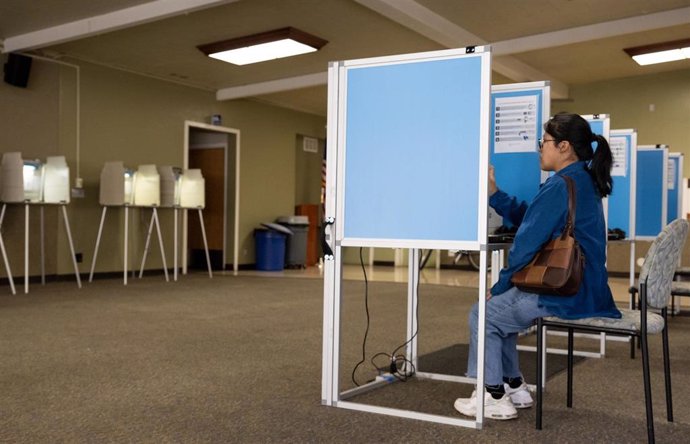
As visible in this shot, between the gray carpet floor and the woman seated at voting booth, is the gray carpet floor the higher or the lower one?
Result: the lower one

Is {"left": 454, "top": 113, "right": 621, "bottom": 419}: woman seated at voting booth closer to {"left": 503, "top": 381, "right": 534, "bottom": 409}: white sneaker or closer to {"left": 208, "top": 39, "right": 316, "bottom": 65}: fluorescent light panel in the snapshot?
{"left": 503, "top": 381, "right": 534, "bottom": 409}: white sneaker

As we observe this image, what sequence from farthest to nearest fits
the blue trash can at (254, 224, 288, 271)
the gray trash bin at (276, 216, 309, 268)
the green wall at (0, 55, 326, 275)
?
the gray trash bin at (276, 216, 309, 268) < the blue trash can at (254, 224, 288, 271) < the green wall at (0, 55, 326, 275)

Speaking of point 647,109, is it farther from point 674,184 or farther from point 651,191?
point 651,191

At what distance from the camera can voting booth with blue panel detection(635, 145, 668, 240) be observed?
5.91 meters

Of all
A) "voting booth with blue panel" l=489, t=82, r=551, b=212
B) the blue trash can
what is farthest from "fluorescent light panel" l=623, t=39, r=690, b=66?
"voting booth with blue panel" l=489, t=82, r=551, b=212

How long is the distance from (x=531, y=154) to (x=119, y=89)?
7.03 meters

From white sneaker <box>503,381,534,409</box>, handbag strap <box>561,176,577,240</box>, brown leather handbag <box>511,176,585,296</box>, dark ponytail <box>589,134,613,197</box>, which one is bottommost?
white sneaker <box>503,381,534,409</box>

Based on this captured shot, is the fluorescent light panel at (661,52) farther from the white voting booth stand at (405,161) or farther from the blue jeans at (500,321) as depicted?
the blue jeans at (500,321)

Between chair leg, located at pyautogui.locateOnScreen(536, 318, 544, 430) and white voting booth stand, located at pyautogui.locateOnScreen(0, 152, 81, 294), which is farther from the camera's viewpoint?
white voting booth stand, located at pyautogui.locateOnScreen(0, 152, 81, 294)

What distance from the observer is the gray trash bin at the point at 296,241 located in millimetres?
11438

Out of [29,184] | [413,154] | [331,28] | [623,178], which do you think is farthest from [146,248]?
[413,154]

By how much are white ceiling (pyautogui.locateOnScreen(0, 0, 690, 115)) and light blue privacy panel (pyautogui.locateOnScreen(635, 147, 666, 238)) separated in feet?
6.07

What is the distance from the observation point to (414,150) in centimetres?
278

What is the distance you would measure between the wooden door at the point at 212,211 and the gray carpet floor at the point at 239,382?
500 cm
